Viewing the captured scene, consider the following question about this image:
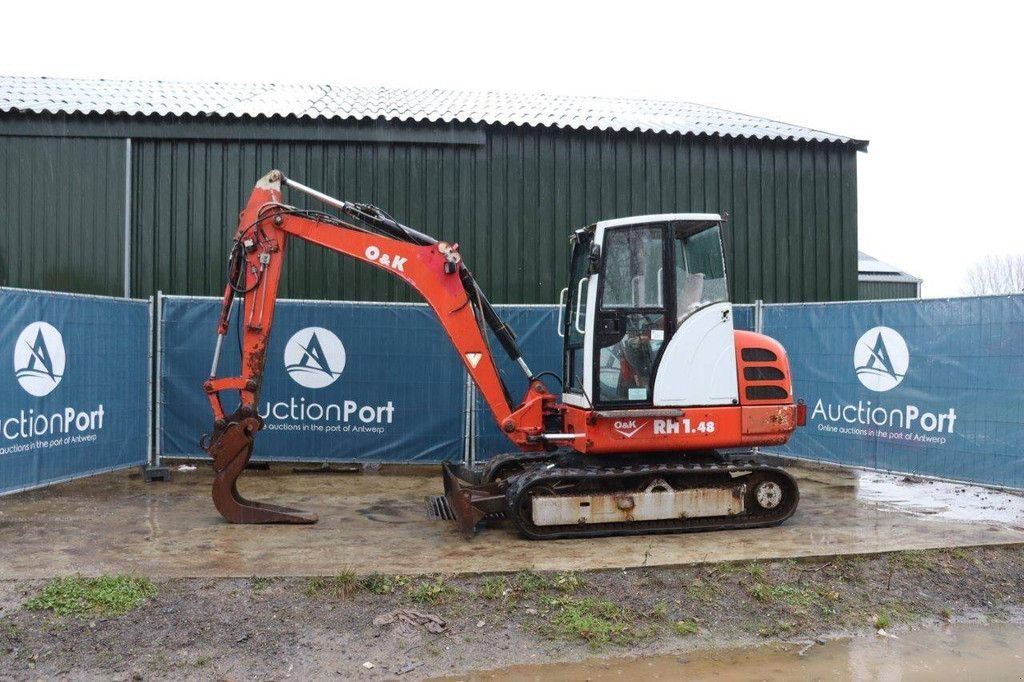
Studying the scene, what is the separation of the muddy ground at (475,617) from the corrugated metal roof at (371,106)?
A: 8002mm

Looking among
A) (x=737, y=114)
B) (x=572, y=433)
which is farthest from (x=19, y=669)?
(x=737, y=114)

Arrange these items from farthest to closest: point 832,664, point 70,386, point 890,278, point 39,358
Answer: point 890,278, point 70,386, point 39,358, point 832,664

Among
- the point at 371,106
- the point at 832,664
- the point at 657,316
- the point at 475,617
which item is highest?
the point at 371,106

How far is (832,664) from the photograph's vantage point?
16.5 ft

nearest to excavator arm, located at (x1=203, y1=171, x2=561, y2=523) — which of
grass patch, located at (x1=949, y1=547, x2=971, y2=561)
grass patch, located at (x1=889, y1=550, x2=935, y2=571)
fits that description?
grass patch, located at (x1=889, y1=550, x2=935, y2=571)

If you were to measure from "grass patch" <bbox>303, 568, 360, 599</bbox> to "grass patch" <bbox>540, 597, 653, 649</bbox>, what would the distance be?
1344 mm

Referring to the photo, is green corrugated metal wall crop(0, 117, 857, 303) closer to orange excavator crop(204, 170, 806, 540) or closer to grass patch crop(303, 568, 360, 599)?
orange excavator crop(204, 170, 806, 540)

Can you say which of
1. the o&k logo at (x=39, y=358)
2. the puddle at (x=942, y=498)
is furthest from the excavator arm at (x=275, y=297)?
the puddle at (x=942, y=498)

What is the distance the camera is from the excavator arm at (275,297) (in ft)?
24.7

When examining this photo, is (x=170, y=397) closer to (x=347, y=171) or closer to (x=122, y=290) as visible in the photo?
(x=122, y=290)

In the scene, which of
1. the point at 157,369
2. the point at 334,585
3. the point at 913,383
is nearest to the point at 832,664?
the point at 334,585

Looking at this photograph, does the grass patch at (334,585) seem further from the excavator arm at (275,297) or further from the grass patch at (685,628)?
the grass patch at (685,628)

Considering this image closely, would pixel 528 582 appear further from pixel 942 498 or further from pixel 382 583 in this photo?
pixel 942 498

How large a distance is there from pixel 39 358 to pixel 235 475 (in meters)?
2.98
